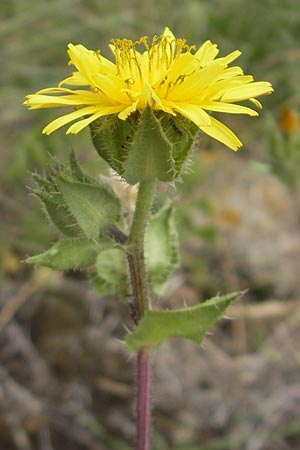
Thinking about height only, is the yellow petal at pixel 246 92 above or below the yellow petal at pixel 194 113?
above

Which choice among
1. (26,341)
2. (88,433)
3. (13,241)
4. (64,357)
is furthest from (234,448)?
(13,241)

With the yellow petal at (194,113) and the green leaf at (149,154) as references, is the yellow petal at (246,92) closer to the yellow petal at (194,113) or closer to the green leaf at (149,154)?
the yellow petal at (194,113)

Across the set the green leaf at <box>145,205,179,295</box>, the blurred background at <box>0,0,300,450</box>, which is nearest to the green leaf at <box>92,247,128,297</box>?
the green leaf at <box>145,205,179,295</box>

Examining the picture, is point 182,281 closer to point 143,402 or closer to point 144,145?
point 143,402

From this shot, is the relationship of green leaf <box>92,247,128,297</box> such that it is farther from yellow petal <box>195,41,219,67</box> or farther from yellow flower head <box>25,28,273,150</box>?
yellow petal <box>195,41,219,67</box>

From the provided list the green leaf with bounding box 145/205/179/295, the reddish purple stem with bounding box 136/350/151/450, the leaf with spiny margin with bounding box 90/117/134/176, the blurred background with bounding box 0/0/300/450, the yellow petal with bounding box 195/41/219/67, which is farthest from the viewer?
the blurred background with bounding box 0/0/300/450

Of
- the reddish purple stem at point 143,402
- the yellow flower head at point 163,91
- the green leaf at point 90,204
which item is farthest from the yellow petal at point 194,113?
the reddish purple stem at point 143,402
